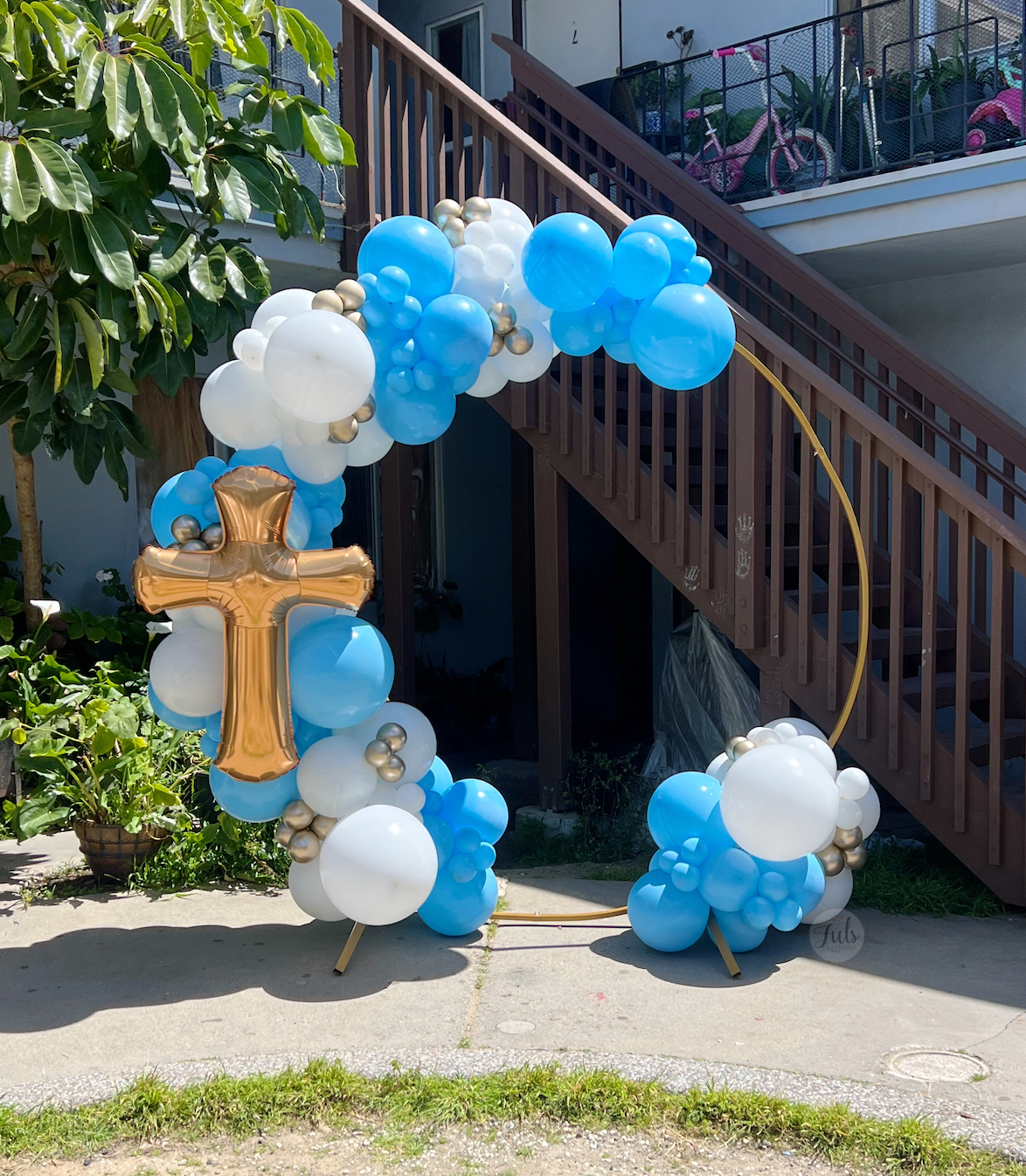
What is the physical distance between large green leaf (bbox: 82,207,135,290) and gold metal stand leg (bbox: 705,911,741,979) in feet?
8.60

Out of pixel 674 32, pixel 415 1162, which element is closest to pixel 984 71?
pixel 674 32

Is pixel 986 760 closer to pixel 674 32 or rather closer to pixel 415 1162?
pixel 415 1162

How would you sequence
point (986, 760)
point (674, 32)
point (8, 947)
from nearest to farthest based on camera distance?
point (8, 947), point (986, 760), point (674, 32)

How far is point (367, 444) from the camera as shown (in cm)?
396

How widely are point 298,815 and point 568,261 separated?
2033 mm

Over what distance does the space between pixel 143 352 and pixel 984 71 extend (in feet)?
17.0

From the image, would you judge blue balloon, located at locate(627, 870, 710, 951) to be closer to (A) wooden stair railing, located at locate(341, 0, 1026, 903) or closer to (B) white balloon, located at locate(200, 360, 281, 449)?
(A) wooden stair railing, located at locate(341, 0, 1026, 903)

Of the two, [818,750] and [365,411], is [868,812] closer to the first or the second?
[818,750]

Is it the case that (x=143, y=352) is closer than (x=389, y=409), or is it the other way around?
(x=389, y=409)

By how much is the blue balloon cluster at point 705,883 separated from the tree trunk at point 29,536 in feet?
11.4

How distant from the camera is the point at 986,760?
198 inches

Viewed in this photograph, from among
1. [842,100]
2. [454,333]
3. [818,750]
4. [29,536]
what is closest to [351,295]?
[454,333]

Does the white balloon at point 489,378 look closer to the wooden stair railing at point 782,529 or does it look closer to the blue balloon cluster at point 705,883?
the wooden stair railing at point 782,529

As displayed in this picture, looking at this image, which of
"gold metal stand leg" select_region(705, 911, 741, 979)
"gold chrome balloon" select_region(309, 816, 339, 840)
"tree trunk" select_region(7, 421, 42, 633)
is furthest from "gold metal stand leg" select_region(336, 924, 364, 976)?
"tree trunk" select_region(7, 421, 42, 633)
